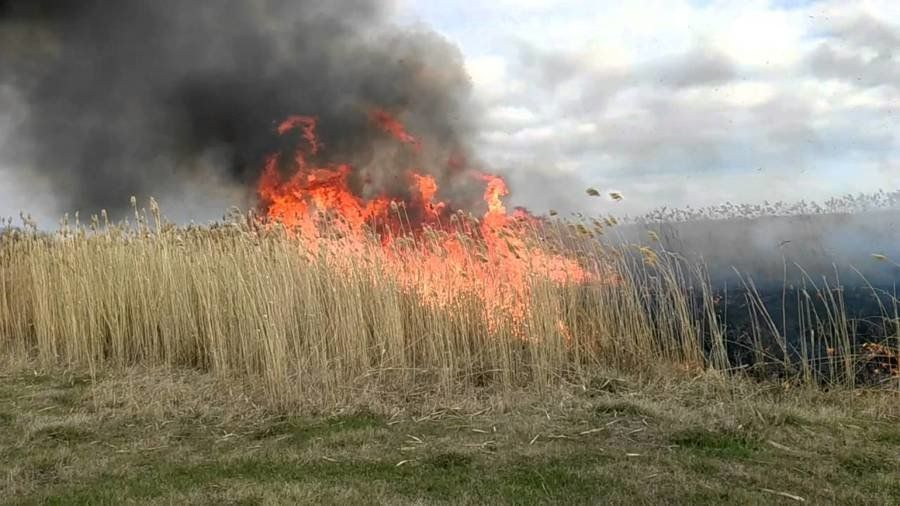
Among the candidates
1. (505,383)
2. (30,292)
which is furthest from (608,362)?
(30,292)

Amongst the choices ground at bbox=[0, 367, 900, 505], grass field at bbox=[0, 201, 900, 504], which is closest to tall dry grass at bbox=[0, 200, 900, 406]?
grass field at bbox=[0, 201, 900, 504]

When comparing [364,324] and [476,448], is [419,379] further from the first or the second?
[476,448]

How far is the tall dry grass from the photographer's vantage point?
544 centimetres

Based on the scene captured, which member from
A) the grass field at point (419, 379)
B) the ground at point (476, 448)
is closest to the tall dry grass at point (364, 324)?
the grass field at point (419, 379)

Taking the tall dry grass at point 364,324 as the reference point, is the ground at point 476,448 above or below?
below

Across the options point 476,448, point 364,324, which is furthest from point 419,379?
point 476,448

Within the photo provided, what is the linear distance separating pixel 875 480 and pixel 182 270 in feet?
20.0

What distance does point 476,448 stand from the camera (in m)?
3.97

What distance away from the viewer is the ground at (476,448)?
333 cm

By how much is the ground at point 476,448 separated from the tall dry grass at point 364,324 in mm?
390

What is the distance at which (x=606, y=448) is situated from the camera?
3.93 m

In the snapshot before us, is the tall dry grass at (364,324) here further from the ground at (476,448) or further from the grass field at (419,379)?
the ground at (476,448)

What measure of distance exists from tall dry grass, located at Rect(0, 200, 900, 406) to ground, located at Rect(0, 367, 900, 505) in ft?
1.28

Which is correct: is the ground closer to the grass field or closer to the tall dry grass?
the grass field
